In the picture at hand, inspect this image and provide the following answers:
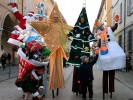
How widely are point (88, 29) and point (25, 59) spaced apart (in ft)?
10.6

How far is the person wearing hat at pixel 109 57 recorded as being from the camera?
29.9ft

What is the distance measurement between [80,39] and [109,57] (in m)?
1.10

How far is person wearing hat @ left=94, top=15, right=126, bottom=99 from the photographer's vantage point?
9.12m

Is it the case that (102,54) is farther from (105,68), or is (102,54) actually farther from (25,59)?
(25,59)

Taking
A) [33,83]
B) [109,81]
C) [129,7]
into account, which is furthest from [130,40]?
[33,83]

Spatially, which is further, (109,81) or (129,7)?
(129,7)

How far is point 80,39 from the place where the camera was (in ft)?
31.5

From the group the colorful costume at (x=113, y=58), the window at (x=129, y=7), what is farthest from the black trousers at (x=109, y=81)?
the window at (x=129, y=7)

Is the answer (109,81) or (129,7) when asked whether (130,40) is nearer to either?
(129,7)

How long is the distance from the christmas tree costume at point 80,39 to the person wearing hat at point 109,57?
42 cm

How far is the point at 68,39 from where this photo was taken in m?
9.91

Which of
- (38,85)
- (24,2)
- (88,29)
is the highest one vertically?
(24,2)

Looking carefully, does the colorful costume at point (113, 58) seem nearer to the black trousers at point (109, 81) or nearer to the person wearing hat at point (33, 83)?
the black trousers at point (109, 81)

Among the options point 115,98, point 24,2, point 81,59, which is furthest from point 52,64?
point 24,2
